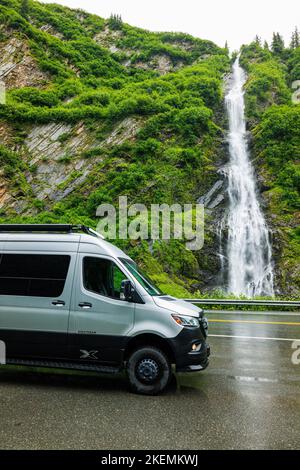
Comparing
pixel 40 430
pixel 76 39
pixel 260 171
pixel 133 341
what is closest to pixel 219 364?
pixel 133 341

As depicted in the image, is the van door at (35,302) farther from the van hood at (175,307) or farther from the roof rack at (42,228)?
the van hood at (175,307)

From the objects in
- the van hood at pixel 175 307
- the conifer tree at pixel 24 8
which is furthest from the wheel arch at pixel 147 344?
the conifer tree at pixel 24 8

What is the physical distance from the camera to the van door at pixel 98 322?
5.56 meters

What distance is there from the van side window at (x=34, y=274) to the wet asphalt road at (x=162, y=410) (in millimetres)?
1508

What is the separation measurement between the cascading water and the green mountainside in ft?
2.88

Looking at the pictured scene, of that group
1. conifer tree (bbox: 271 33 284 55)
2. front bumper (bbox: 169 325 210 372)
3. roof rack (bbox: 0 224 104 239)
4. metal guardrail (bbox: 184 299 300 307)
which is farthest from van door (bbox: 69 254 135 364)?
conifer tree (bbox: 271 33 284 55)

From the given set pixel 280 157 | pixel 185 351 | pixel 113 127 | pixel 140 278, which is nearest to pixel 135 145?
pixel 113 127

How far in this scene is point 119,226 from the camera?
2808 cm

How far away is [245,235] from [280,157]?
12.7 m

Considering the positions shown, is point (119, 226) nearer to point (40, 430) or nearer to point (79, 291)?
point (79, 291)

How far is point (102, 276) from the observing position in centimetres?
604

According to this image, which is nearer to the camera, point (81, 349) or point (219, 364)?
point (81, 349)

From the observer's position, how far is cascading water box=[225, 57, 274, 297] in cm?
2414

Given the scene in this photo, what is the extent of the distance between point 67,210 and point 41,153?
996cm
